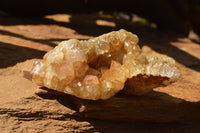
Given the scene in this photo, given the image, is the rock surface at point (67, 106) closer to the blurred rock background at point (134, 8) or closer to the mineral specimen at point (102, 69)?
the mineral specimen at point (102, 69)

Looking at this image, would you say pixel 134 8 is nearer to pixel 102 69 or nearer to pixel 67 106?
pixel 102 69

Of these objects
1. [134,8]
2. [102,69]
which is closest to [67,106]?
[102,69]

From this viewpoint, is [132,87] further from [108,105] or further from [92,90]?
[92,90]

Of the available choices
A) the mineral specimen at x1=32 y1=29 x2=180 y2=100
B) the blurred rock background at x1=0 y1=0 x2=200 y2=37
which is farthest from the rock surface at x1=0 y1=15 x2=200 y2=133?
the blurred rock background at x1=0 y1=0 x2=200 y2=37

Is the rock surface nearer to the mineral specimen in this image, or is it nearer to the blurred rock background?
the mineral specimen

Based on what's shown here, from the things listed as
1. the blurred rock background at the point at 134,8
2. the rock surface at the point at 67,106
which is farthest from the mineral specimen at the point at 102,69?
the blurred rock background at the point at 134,8

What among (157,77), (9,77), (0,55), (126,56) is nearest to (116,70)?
(126,56)

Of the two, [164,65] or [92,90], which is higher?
[164,65]

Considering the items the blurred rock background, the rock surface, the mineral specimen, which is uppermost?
the blurred rock background
